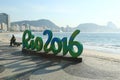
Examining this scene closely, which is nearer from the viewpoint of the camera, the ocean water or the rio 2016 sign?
the rio 2016 sign

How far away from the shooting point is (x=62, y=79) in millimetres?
9945

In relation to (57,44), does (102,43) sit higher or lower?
lower

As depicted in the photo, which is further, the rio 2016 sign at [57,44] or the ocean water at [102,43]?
the ocean water at [102,43]

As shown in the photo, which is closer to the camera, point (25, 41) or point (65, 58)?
point (65, 58)

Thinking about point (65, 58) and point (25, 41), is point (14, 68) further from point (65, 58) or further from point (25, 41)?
point (25, 41)

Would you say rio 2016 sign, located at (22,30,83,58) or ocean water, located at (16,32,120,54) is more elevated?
rio 2016 sign, located at (22,30,83,58)

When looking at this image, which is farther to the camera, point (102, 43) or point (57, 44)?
point (102, 43)

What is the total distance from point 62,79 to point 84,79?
1073 millimetres

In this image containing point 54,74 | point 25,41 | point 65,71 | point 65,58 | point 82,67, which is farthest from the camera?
point 25,41

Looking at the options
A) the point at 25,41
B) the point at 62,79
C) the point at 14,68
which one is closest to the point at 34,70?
the point at 14,68

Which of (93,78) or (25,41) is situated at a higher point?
(25,41)

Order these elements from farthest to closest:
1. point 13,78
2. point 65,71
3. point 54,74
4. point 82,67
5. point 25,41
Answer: point 25,41 < point 82,67 < point 65,71 < point 54,74 < point 13,78

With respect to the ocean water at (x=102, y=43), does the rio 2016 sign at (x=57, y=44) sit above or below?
above

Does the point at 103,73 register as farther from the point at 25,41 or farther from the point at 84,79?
the point at 25,41
